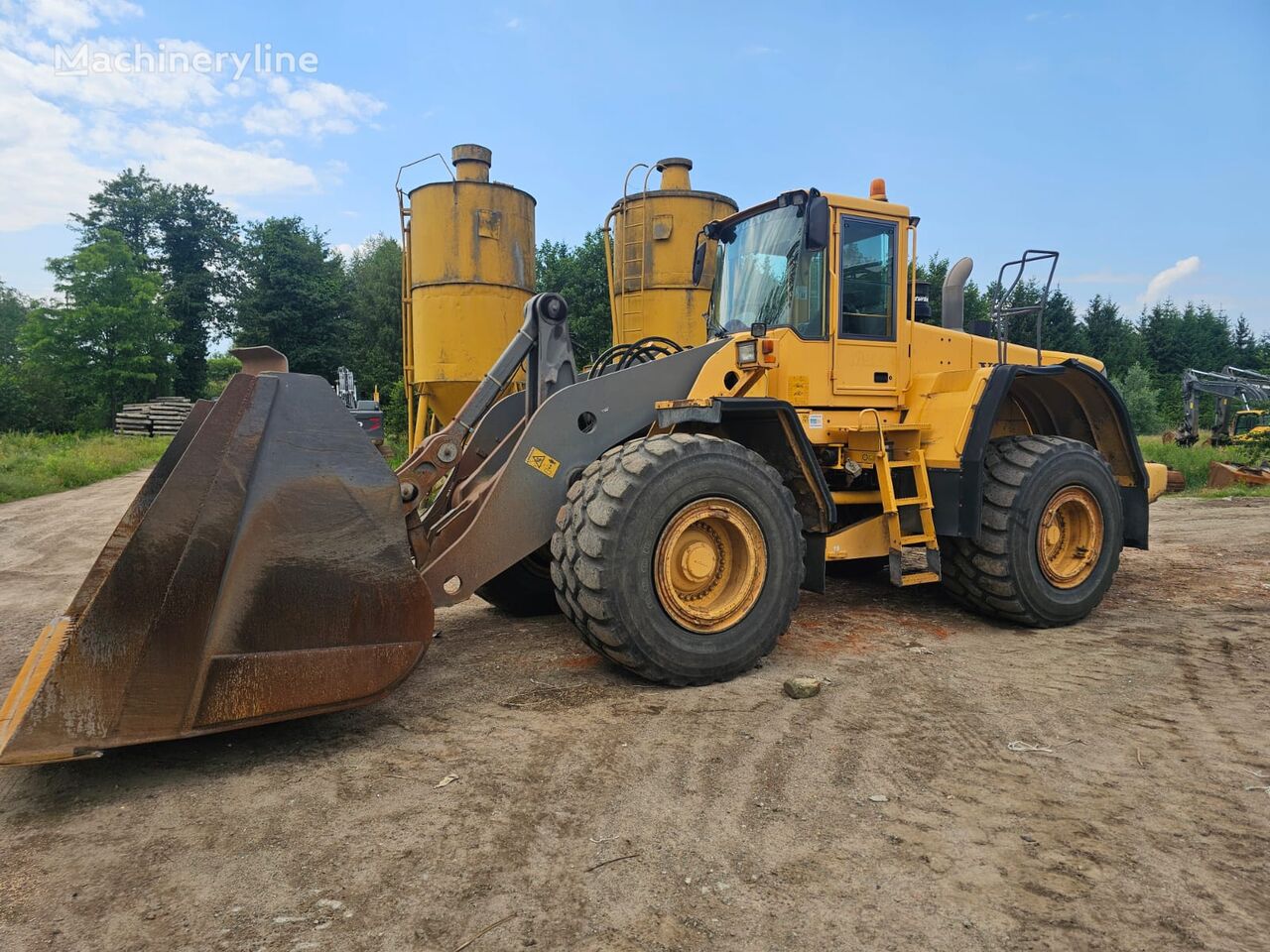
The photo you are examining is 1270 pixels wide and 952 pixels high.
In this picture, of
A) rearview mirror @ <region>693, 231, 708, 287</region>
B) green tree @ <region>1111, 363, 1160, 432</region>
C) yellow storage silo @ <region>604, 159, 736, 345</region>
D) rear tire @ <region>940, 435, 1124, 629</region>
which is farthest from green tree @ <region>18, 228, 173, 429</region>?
green tree @ <region>1111, 363, 1160, 432</region>

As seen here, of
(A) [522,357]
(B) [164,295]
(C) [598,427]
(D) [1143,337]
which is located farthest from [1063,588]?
(D) [1143,337]

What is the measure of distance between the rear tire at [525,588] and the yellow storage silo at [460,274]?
488 centimetres

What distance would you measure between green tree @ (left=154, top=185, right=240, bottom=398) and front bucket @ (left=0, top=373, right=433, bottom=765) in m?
39.1

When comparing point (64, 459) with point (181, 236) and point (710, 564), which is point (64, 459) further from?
point (181, 236)

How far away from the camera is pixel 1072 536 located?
6008mm

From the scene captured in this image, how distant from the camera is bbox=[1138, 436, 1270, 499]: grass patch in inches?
617

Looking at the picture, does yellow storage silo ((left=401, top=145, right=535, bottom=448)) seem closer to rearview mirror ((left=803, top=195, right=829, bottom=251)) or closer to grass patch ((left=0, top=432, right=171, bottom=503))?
rearview mirror ((left=803, top=195, right=829, bottom=251))

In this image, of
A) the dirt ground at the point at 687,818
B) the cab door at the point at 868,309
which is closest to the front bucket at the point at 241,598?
the dirt ground at the point at 687,818

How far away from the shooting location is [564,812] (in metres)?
2.91

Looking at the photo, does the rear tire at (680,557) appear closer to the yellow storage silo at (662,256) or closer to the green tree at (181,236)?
the yellow storage silo at (662,256)

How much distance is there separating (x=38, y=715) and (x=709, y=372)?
12.1 feet

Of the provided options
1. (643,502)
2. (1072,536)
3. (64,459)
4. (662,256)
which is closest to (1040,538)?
(1072,536)

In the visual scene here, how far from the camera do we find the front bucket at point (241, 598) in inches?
116

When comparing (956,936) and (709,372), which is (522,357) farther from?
(956,936)
